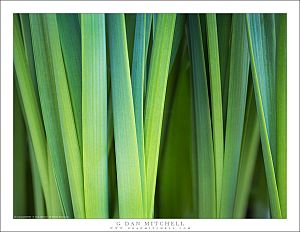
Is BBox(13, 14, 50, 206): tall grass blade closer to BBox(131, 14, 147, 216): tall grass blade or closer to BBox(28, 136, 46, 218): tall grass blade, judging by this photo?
BBox(28, 136, 46, 218): tall grass blade

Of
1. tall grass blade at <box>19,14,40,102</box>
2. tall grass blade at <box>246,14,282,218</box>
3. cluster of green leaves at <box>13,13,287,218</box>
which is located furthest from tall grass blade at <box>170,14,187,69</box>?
tall grass blade at <box>19,14,40,102</box>

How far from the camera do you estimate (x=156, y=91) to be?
0.64m

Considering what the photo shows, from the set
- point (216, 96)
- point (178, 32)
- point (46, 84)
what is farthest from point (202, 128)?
point (46, 84)

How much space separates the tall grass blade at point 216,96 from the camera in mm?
638

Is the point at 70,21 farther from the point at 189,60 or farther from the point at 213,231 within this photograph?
the point at 213,231

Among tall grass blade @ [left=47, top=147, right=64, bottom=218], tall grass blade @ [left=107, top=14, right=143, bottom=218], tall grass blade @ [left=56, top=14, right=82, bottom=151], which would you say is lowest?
tall grass blade @ [left=47, top=147, right=64, bottom=218]

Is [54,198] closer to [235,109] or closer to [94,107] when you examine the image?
[94,107]

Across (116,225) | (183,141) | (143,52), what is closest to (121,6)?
(143,52)

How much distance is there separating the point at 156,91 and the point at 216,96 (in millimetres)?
98

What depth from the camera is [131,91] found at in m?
0.63

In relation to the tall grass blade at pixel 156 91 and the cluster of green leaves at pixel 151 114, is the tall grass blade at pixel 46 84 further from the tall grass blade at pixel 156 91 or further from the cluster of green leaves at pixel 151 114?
the tall grass blade at pixel 156 91

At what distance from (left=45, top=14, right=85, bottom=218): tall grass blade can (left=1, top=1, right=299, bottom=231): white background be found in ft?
0.12

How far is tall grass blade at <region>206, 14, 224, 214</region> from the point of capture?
64cm

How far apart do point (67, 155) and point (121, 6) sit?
26 centimetres
